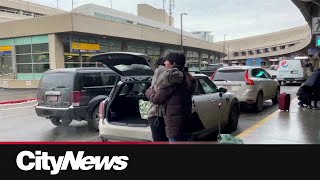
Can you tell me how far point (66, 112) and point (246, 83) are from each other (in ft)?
18.9

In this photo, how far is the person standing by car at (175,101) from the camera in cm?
419

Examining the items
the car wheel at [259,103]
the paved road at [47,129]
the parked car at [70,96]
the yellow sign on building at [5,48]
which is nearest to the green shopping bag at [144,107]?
the paved road at [47,129]

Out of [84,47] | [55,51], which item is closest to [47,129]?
[55,51]

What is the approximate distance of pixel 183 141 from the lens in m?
4.36

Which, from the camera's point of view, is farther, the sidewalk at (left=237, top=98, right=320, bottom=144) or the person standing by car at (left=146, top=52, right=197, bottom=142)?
the sidewalk at (left=237, top=98, right=320, bottom=144)

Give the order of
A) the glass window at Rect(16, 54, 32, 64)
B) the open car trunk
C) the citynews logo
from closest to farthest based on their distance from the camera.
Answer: the citynews logo → the open car trunk → the glass window at Rect(16, 54, 32, 64)

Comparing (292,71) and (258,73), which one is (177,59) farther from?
(292,71)

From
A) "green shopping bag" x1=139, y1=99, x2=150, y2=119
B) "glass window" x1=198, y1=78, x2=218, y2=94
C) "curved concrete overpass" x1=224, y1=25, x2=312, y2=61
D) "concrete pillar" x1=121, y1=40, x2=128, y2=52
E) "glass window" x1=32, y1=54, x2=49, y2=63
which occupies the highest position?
"curved concrete overpass" x1=224, y1=25, x2=312, y2=61

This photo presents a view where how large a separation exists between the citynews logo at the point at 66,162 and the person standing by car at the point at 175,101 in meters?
0.77

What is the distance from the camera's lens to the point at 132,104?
6.57 metres

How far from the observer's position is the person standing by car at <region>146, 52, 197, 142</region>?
419cm

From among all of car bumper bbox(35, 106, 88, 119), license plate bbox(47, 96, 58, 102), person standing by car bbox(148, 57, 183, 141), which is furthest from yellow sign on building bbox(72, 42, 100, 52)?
person standing by car bbox(148, 57, 183, 141)

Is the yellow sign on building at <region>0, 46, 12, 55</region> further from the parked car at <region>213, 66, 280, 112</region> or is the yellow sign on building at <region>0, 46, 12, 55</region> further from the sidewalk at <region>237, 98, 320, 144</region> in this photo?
the sidewalk at <region>237, 98, 320, 144</region>

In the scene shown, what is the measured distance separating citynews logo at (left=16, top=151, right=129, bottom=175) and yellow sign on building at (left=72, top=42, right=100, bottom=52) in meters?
26.3
